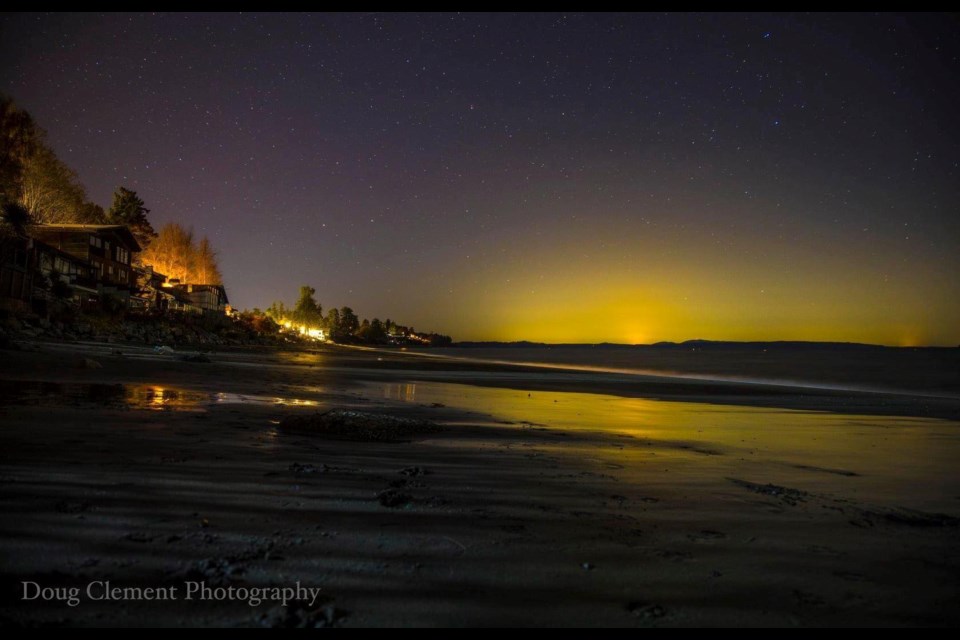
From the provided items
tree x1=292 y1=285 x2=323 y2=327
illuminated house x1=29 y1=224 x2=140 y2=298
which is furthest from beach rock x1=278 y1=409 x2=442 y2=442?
tree x1=292 y1=285 x2=323 y2=327

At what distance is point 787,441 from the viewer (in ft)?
24.3

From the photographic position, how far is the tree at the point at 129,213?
57625 millimetres

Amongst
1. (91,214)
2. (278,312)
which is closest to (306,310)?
(278,312)

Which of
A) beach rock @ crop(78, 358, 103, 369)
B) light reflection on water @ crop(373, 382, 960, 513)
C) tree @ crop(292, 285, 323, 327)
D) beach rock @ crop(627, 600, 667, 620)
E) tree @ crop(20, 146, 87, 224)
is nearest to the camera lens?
beach rock @ crop(627, 600, 667, 620)

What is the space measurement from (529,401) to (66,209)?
52359 millimetres

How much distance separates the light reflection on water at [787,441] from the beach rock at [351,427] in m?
2.80

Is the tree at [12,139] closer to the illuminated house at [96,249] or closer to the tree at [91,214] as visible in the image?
the illuminated house at [96,249]

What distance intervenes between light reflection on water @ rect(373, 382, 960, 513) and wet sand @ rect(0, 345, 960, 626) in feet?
0.22

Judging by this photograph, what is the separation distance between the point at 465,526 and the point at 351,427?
11.1 feet

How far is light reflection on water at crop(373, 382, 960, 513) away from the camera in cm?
473

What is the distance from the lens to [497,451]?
545 cm

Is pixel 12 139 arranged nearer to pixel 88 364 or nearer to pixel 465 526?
pixel 88 364

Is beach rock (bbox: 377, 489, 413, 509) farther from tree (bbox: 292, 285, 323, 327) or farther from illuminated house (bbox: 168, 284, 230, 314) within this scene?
tree (bbox: 292, 285, 323, 327)

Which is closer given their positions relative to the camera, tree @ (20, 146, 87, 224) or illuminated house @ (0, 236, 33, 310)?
illuminated house @ (0, 236, 33, 310)
